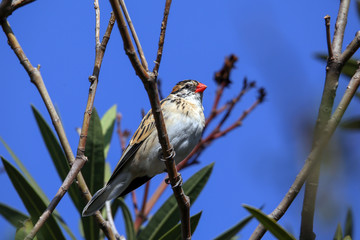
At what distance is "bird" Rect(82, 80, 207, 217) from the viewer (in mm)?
4043

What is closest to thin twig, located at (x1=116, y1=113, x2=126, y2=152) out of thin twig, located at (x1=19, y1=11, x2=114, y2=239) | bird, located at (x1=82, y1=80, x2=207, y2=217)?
bird, located at (x1=82, y1=80, x2=207, y2=217)

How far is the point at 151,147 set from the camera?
4117 millimetres

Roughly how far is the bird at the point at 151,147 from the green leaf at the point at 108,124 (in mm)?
473

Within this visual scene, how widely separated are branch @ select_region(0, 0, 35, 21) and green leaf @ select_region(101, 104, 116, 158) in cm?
229

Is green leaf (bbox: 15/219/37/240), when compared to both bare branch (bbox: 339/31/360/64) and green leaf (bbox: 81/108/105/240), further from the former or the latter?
bare branch (bbox: 339/31/360/64)

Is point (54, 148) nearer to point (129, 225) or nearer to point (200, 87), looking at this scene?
point (129, 225)

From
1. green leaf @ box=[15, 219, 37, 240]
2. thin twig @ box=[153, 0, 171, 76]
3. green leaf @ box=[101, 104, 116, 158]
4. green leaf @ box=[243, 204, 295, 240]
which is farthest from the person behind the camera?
green leaf @ box=[101, 104, 116, 158]

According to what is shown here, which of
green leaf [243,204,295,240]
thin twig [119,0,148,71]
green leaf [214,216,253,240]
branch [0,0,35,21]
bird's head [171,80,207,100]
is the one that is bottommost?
green leaf [243,204,295,240]

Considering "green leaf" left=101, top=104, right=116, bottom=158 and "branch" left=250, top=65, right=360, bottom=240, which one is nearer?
"branch" left=250, top=65, right=360, bottom=240

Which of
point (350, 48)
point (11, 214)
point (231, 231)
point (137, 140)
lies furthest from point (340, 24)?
point (11, 214)

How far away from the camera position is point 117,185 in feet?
13.3

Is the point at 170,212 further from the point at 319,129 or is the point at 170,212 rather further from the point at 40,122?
the point at 319,129

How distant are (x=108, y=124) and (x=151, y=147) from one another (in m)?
0.87

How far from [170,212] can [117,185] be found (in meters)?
0.53
